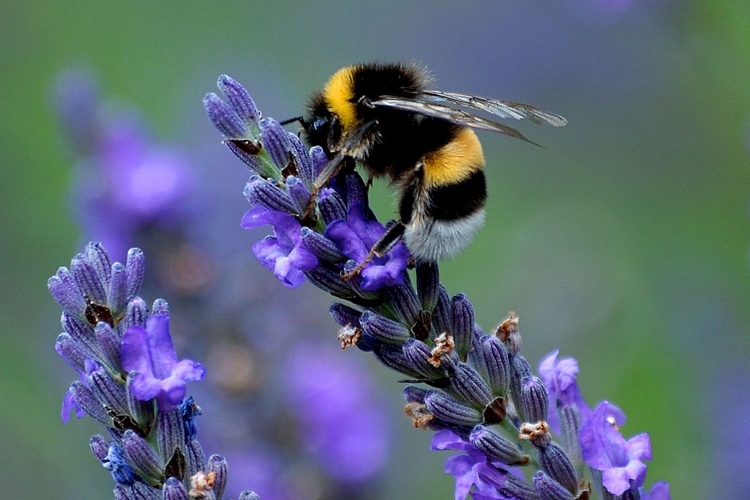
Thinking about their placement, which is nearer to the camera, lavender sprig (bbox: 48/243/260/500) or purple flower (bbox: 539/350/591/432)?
lavender sprig (bbox: 48/243/260/500)

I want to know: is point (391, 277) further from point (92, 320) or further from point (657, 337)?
point (657, 337)

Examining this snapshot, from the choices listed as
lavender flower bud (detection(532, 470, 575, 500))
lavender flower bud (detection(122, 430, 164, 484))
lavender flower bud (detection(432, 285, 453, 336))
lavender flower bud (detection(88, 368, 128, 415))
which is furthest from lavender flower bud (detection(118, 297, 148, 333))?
lavender flower bud (detection(532, 470, 575, 500))

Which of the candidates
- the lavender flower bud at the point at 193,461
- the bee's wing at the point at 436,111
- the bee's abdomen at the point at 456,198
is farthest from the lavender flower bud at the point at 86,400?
the bee's wing at the point at 436,111

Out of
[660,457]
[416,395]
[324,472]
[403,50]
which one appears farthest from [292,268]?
[403,50]

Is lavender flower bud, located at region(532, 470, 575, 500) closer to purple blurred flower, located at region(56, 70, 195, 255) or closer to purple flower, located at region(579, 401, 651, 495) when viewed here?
purple flower, located at region(579, 401, 651, 495)

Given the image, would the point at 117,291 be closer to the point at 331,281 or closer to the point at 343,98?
the point at 331,281

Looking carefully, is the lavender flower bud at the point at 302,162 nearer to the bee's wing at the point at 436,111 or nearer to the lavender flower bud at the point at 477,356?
the bee's wing at the point at 436,111

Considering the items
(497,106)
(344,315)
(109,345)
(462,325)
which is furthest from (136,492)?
(497,106)
